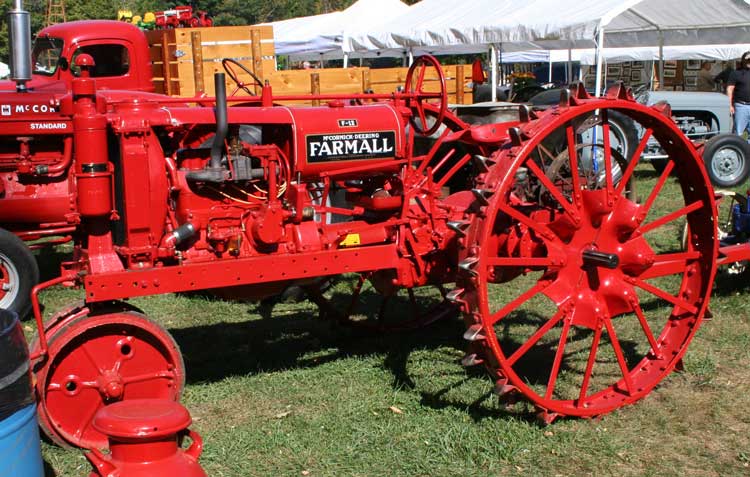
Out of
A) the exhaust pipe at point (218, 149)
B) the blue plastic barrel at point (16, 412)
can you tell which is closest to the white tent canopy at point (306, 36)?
the exhaust pipe at point (218, 149)

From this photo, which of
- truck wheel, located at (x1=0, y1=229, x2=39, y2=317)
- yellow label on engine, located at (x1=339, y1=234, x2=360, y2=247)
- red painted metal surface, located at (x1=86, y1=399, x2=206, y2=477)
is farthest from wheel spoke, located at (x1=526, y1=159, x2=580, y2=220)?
truck wheel, located at (x1=0, y1=229, x2=39, y2=317)

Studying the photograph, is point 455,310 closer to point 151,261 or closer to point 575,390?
point 575,390

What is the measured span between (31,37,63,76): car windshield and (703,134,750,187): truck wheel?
332 inches

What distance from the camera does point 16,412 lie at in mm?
3178

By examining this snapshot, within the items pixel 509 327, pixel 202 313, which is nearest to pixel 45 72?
pixel 202 313

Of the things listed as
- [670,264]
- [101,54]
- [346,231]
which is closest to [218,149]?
[346,231]

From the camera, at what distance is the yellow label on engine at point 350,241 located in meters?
4.86

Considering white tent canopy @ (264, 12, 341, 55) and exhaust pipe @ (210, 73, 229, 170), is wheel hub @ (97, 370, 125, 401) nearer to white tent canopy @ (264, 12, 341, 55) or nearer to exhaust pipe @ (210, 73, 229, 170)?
exhaust pipe @ (210, 73, 229, 170)

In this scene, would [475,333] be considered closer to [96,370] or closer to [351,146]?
[351,146]

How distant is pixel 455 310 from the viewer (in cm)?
604

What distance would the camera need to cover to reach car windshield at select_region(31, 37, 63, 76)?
28.3 ft

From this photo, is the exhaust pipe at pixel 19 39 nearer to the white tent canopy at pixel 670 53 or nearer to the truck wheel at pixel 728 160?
the truck wheel at pixel 728 160

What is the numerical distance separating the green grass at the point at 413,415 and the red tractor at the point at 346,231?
0.20 metres

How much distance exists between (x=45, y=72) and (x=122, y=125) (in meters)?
5.04
